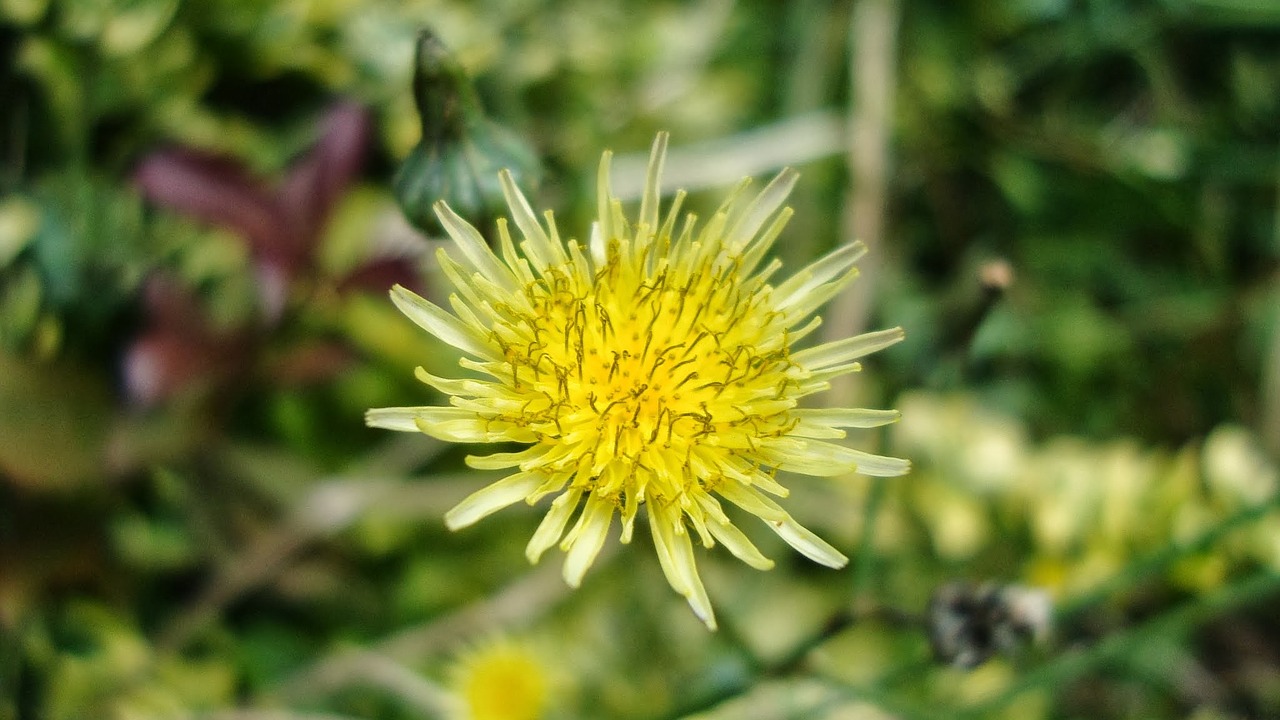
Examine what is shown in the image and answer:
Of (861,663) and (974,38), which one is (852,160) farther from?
(861,663)

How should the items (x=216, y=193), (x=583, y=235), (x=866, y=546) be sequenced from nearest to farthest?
1. (x=866, y=546)
2. (x=216, y=193)
3. (x=583, y=235)

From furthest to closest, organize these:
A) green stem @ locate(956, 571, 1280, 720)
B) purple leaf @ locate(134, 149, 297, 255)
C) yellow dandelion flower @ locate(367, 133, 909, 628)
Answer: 1. purple leaf @ locate(134, 149, 297, 255)
2. green stem @ locate(956, 571, 1280, 720)
3. yellow dandelion flower @ locate(367, 133, 909, 628)

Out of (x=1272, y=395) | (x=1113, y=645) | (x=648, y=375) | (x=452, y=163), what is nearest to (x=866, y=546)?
(x=1113, y=645)

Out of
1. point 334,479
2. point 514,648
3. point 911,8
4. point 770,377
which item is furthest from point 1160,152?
point 334,479

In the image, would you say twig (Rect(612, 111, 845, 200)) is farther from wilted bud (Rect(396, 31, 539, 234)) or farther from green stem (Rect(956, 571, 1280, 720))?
green stem (Rect(956, 571, 1280, 720))

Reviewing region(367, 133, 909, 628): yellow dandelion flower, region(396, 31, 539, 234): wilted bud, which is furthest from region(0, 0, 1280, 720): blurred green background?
region(367, 133, 909, 628): yellow dandelion flower

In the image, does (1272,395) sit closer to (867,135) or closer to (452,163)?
(867,135)
